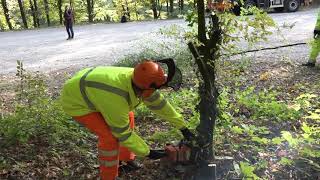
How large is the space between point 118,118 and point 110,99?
181 millimetres

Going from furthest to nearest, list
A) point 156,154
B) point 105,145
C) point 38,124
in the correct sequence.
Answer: point 38,124 → point 156,154 → point 105,145

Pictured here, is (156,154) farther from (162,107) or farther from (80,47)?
(80,47)

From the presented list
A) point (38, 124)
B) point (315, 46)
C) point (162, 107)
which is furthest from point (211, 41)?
point (315, 46)

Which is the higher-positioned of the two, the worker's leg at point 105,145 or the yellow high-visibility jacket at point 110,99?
the yellow high-visibility jacket at point 110,99

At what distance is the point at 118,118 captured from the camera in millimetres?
3590

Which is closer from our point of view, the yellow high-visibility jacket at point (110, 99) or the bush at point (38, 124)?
the yellow high-visibility jacket at point (110, 99)


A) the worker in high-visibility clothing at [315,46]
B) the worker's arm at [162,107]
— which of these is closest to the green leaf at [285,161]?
the worker's arm at [162,107]

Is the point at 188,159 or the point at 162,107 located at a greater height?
the point at 162,107

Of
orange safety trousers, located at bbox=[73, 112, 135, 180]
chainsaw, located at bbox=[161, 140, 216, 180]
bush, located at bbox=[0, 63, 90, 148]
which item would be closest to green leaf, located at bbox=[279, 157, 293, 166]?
chainsaw, located at bbox=[161, 140, 216, 180]

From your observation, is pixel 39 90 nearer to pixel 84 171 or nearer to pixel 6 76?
pixel 84 171

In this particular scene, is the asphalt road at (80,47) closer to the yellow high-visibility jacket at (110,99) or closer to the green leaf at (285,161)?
the green leaf at (285,161)

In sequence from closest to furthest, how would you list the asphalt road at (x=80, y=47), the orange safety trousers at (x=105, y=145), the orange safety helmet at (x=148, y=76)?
1. the orange safety helmet at (x=148, y=76)
2. the orange safety trousers at (x=105, y=145)
3. the asphalt road at (x=80, y=47)

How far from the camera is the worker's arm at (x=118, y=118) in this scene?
3.59m

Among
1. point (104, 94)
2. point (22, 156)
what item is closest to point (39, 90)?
point (22, 156)
